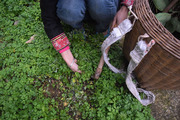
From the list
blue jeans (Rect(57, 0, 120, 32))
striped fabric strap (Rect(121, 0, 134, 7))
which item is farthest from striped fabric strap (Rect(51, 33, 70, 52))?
striped fabric strap (Rect(121, 0, 134, 7))

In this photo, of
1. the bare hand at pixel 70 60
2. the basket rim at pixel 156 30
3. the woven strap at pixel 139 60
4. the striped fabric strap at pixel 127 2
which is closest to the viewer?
the basket rim at pixel 156 30

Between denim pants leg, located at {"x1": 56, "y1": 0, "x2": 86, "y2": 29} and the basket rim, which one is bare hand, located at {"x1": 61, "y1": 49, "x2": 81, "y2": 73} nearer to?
denim pants leg, located at {"x1": 56, "y1": 0, "x2": 86, "y2": 29}

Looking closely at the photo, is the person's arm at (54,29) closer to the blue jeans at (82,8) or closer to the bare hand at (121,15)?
the blue jeans at (82,8)

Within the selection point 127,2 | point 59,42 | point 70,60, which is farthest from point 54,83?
point 127,2

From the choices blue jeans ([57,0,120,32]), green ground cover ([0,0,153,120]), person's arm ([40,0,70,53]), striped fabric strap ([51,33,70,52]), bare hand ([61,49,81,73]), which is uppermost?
blue jeans ([57,0,120,32])

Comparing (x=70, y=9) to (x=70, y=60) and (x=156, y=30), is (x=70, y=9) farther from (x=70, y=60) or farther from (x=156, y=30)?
(x=156, y=30)

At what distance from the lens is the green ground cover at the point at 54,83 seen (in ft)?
5.38

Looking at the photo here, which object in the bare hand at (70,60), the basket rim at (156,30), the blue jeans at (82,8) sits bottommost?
the bare hand at (70,60)

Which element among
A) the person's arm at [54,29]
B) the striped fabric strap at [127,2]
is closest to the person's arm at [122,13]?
the striped fabric strap at [127,2]

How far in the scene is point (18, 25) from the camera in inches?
86.4

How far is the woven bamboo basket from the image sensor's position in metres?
1.07

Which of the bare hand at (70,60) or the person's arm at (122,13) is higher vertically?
the person's arm at (122,13)

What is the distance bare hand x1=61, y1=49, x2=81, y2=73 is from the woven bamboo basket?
774mm

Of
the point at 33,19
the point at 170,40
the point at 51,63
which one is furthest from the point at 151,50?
the point at 33,19
